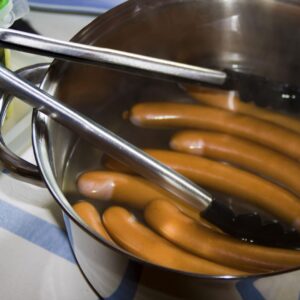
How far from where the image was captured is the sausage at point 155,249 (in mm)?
486

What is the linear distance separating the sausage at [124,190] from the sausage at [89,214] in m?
0.03

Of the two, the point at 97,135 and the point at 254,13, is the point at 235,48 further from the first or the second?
the point at 97,135

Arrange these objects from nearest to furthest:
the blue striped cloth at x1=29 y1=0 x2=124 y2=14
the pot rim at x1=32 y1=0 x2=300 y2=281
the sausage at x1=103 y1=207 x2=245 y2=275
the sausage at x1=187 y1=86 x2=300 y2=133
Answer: the pot rim at x1=32 y1=0 x2=300 y2=281
the sausage at x1=103 y1=207 x2=245 y2=275
the sausage at x1=187 y1=86 x2=300 y2=133
the blue striped cloth at x1=29 y1=0 x2=124 y2=14

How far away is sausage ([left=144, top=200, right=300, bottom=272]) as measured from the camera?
50 centimetres

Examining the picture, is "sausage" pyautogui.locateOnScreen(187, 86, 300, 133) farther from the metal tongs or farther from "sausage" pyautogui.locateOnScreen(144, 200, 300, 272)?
"sausage" pyautogui.locateOnScreen(144, 200, 300, 272)

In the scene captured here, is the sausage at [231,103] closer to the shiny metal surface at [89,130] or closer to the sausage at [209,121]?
the sausage at [209,121]

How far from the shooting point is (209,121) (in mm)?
689

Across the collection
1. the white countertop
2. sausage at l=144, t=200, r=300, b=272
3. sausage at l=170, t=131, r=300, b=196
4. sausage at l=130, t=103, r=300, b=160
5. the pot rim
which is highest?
the pot rim

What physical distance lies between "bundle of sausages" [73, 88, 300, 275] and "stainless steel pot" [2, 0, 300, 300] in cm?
3

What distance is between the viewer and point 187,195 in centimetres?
56

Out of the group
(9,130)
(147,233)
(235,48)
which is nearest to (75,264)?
(147,233)

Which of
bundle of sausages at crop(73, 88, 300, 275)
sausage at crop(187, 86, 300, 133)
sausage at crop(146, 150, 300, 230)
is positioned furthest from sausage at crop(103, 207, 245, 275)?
sausage at crop(187, 86, 300, 133)

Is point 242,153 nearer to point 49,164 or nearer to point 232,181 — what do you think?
point 232,181

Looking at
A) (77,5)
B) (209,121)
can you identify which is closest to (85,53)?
(209,121)
